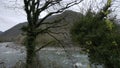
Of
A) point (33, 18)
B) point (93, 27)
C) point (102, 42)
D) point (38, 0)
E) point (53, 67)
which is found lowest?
point (53, 67)

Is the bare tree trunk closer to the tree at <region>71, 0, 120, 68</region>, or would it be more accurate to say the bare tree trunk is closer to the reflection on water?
the reflection on water

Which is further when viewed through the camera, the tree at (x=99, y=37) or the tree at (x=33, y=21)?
the tree at (x=33, y=21)

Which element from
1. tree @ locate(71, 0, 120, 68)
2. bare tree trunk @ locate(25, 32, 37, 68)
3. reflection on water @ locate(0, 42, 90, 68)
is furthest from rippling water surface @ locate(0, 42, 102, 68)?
tree @ locate(71, 0, 120, 68)

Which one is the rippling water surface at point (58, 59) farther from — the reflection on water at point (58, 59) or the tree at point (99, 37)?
the tree at point (99, 37)

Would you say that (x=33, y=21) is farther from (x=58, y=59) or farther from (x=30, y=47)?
(x=58, y=59)

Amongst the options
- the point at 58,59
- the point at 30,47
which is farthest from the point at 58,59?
the point at 30,47

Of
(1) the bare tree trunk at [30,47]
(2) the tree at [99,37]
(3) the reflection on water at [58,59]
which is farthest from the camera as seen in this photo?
(3) the reflection on water at [58,59]

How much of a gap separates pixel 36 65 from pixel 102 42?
20.0 ft

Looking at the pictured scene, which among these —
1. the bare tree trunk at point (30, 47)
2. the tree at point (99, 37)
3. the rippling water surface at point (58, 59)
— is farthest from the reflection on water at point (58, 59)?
the tree at point (99, 37)

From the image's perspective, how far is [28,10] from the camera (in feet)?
52.0

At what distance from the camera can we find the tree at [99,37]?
8.70 metres

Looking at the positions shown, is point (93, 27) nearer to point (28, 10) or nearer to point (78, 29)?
point (78, 29)

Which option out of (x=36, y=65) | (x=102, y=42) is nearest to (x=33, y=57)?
(x=36, y=65)

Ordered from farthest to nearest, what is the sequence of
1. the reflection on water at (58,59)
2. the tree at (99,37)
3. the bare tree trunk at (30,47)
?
1. the reflection on water at (58,59)
2. the bare tree trunk at (30,47)
3. the tree at (99,37)
